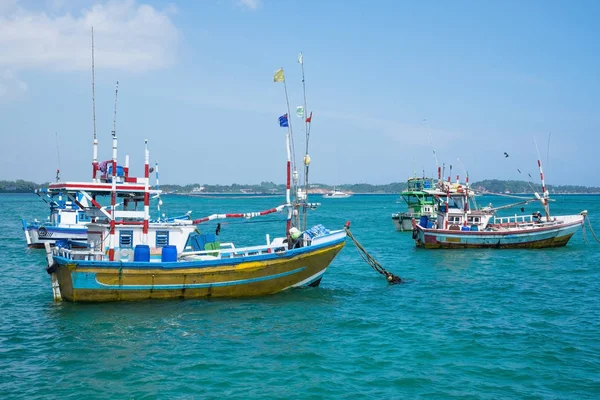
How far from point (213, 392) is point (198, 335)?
4264 mm

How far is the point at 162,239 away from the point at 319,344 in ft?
30.0

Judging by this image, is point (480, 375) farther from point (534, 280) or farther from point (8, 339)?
point (534, 280)

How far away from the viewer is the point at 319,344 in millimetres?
16656

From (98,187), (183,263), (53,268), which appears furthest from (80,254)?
(183,263)

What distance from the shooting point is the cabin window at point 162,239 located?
22766 mm

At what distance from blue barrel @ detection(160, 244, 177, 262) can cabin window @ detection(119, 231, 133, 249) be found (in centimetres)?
209

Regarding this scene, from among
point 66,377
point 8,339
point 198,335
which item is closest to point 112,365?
point 66,377

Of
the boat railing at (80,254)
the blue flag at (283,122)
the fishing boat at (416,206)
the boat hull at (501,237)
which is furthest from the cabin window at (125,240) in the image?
the fishing boat at (416,206)

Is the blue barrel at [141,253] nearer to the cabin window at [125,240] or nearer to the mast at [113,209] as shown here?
the mast at [113,209]

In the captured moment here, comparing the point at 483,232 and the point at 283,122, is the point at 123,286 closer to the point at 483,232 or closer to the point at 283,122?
the point at 283,122

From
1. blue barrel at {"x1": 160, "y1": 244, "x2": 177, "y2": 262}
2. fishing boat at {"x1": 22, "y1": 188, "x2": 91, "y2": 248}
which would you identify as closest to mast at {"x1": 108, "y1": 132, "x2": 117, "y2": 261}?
blue barrel at {"x1": 160, "y1": 244, "x2": 177, "y2": 262}

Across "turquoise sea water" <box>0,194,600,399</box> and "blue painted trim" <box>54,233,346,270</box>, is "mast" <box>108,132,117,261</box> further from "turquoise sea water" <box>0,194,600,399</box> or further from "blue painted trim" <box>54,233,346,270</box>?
"turquoise sea water" <box>0,194,600,399</box>

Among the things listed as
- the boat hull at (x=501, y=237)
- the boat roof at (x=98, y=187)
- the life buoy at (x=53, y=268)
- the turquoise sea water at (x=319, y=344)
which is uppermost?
the boat roof at (x=98, y=187)

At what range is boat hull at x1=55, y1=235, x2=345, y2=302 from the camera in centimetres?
2012
